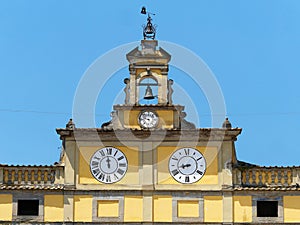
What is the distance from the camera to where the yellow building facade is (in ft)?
132

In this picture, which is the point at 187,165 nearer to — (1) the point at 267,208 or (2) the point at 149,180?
(2) the point at 149,180

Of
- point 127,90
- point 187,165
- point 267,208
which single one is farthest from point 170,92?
point 267,208

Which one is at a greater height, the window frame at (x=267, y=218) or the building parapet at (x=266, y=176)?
the building parapet at (x=266, y=176)

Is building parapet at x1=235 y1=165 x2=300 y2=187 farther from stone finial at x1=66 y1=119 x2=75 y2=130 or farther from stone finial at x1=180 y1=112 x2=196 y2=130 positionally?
stone finial at x1=66 y1=119 x2=75 y2=130

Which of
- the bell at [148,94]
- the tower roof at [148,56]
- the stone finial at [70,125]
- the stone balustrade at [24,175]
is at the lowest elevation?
the stone balustrade at [24,175]

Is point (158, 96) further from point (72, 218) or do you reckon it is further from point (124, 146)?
point (72, 218)

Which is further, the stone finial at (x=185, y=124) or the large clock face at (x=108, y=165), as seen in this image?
the stone finial at (x=185, y=124)

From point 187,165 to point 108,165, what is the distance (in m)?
2.88

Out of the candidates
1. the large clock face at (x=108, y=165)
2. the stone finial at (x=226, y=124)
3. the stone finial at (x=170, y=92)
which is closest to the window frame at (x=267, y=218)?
the stone finial at (x=226, y=124)

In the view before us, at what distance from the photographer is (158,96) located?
41.8m

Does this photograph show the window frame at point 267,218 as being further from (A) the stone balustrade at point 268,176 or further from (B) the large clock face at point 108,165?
(B) the large clock face at point 108,165

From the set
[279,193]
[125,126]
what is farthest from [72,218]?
[279,193]

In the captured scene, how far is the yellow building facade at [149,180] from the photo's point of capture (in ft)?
132

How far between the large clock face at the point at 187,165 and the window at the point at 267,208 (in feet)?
7.89
